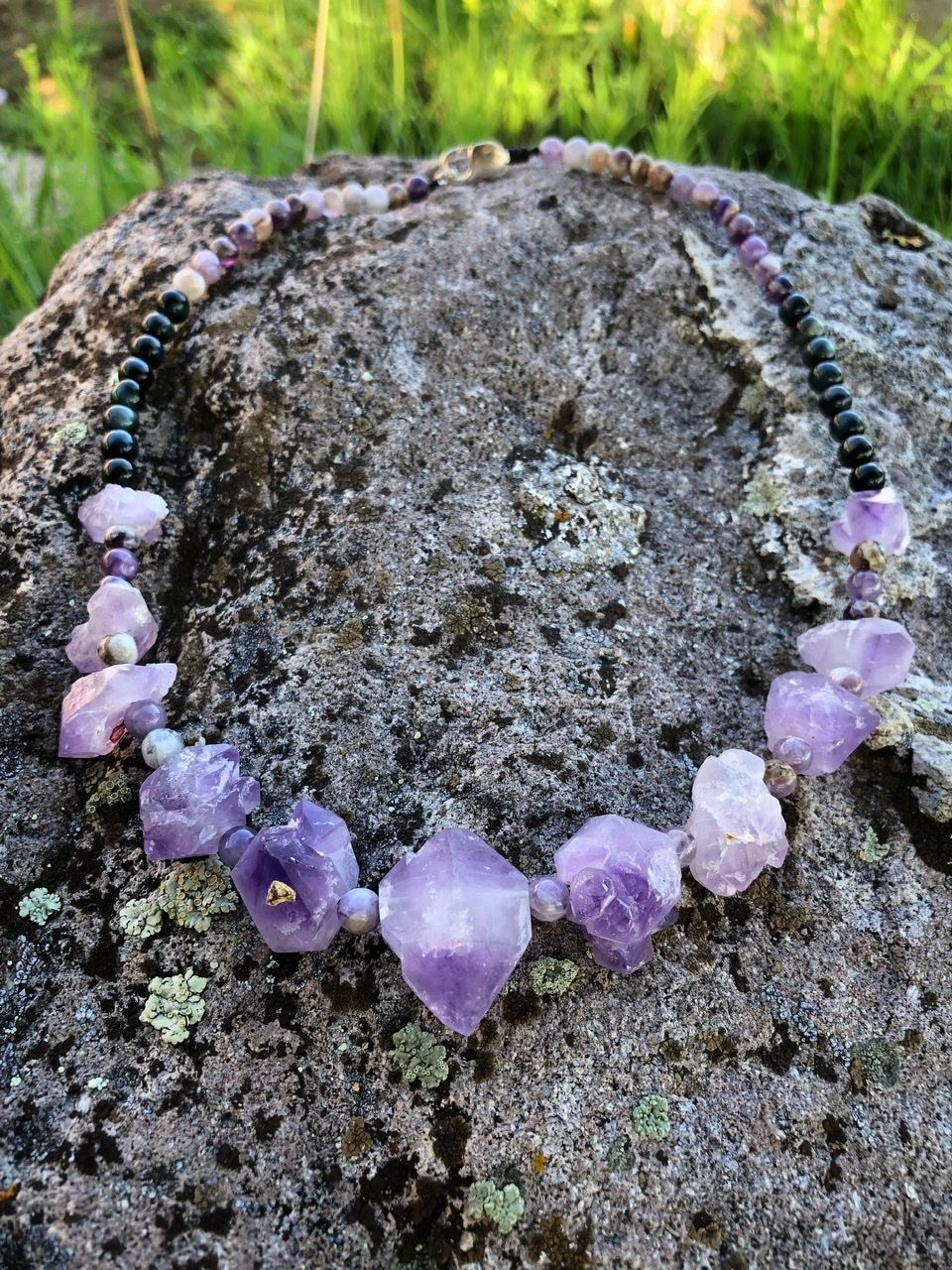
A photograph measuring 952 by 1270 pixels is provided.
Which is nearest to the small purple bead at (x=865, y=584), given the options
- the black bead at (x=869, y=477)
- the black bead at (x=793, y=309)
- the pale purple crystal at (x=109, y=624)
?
the black bead at (x=869, y=477)

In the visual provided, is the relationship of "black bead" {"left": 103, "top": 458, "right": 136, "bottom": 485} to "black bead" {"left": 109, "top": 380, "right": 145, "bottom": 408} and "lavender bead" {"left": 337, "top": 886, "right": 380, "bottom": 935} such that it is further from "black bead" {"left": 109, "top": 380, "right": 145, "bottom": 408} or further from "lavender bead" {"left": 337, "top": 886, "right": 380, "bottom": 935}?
"lavender bead" {"left": 337, "top": 886, "right": 380, "bottom": 935}

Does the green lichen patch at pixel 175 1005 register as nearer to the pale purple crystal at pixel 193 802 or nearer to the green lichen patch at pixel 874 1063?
the pale purple crystal at pixel 193 802

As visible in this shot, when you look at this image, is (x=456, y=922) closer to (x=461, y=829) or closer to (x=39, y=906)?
(x=461, y=829)

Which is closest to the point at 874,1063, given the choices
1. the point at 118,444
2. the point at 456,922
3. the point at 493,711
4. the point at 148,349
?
the point at 456,922

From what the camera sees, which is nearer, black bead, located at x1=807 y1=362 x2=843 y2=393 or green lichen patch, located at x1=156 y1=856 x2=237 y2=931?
green lichen patch, located at x1=156 y1=856 x2=237 y2=931

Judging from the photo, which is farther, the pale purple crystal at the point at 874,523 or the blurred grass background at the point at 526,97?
the blurred grass background at the point at 526,97

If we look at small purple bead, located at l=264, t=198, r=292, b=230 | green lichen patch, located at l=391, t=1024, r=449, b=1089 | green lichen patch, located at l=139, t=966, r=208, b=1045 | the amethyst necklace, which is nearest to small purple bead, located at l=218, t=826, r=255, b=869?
the amethyst necklace
